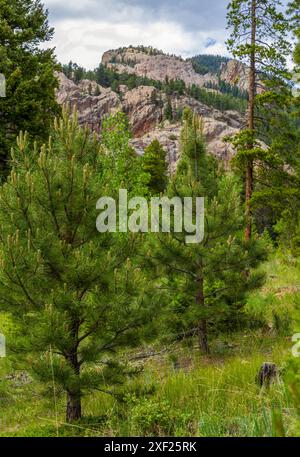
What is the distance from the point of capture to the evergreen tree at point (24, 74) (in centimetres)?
1975

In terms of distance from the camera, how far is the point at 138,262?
29.4 feet

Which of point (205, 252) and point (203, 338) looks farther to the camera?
point (203, 338)

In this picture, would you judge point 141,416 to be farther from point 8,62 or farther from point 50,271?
point 8,62

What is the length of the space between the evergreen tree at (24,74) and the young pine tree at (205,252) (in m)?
11.6

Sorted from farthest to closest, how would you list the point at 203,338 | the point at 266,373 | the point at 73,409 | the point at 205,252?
the point at 203,338
the point at 205,252
the point at 266,373
the point at 73,409

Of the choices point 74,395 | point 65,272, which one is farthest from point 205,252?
point 74,395

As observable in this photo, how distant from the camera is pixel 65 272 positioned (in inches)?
235

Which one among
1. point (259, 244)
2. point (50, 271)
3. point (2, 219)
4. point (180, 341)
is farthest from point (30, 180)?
point (180, 341)

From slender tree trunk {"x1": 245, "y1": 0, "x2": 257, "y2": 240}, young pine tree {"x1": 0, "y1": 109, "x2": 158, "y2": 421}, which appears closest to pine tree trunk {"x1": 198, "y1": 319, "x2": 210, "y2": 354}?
young pine tree {"x1": 0, "y1": 109, "x2": 158, "y2": 421}

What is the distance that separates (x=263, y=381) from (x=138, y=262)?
11.1 feet

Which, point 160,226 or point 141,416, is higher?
point 160,226

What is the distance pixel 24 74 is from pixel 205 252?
15639 mm

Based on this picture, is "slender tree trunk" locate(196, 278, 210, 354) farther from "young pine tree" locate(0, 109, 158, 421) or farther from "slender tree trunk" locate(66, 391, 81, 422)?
"slender tree trunk" locate(66, 391, 81, 422)

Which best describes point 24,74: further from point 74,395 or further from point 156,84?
point 156,84
